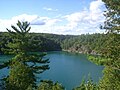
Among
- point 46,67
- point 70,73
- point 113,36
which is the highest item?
point 113,36

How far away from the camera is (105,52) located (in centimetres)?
1309

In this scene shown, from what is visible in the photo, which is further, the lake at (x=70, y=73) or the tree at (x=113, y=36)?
the lake at (x=70, y=73)

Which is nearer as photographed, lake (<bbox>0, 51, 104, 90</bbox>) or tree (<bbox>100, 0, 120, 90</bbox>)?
tree (<bbox>100, 0, 120, 90</bbox>)

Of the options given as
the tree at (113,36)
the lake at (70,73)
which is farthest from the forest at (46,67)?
the lake at (70,73)

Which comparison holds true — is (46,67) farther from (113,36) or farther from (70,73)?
(70,73)

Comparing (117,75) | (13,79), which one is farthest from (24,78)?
(117,75)

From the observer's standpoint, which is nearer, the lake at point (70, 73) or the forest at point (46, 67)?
the forest at point (46, 67)

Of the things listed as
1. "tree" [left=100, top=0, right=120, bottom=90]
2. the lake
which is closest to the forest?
"tree" [left=100, top=0, right=120, bottom=90]

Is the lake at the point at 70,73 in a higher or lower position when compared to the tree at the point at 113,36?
lower

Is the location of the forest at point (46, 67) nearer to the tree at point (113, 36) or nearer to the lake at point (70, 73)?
the tree at point (113, 36)

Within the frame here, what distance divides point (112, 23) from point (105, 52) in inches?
53.6

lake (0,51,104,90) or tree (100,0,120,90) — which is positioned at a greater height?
tree (100,0,120,90)

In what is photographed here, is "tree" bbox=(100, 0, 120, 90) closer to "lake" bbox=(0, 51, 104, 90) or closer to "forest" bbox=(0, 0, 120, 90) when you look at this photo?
"forest" bbox=(0, 0, 120, 90)

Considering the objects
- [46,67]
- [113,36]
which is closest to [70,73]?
[46,67]
